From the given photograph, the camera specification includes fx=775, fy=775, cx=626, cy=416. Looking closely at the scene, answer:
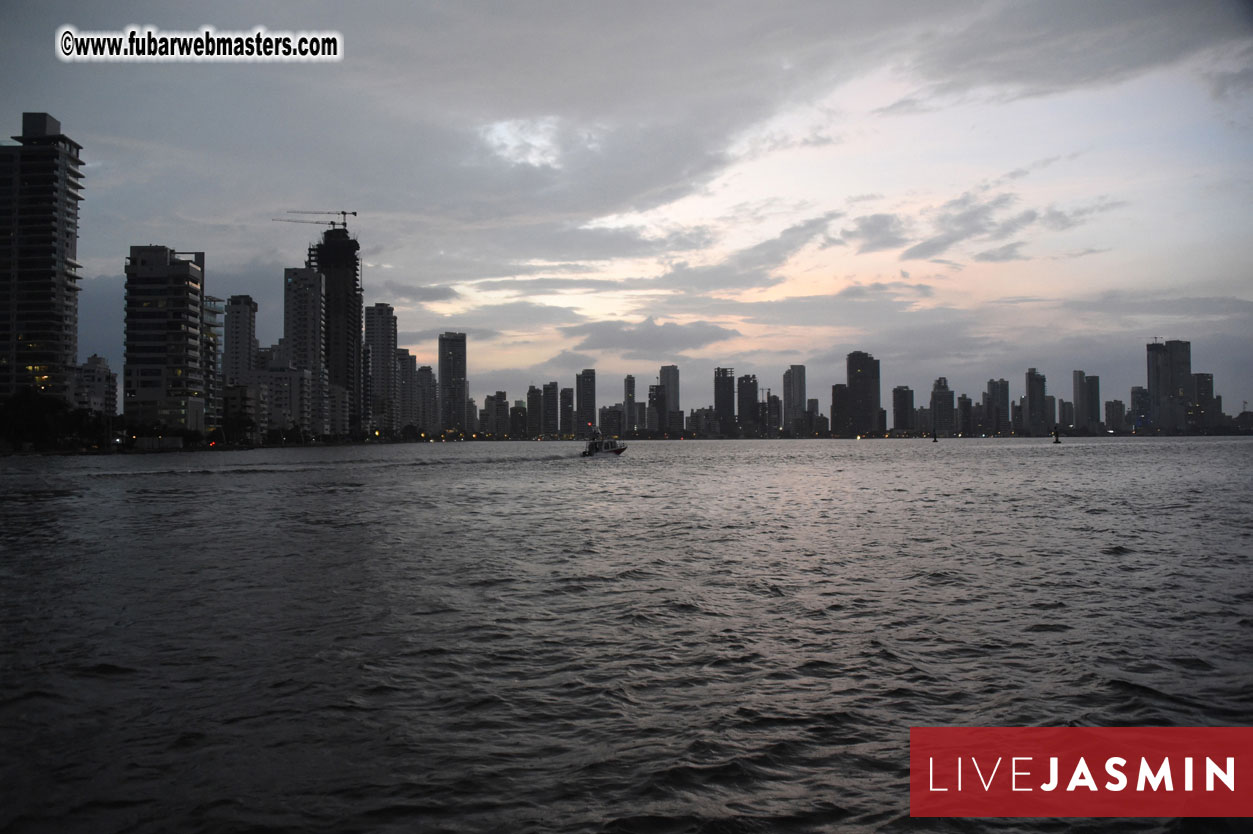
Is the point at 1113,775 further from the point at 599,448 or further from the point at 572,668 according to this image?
the point at 599,448

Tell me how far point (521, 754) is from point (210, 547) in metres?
30.5

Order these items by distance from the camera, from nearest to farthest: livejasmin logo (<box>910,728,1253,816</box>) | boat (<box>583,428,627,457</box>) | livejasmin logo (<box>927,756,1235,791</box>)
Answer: livejasmin logo (<box>910,728,1253,816</box>) < livejasmin logo (<box>927,756,1235,791</box>) < boat (<box>583,428,627,457</box>)

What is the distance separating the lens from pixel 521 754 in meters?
11.9

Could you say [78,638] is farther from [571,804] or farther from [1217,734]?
[1217,734]

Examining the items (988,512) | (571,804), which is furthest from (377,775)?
(988,512)

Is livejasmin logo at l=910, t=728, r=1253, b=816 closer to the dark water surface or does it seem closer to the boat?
the dark water surface

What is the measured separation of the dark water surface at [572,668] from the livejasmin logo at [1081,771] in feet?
1.39

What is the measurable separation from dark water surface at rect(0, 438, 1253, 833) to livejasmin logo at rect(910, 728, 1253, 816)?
0.42 m

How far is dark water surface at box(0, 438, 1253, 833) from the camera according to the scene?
10586 millimetres

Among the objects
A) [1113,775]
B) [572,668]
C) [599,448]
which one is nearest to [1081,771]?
[1113,775]

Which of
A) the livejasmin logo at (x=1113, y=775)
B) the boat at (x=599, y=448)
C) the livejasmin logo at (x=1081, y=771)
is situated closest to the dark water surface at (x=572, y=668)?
the livejasmin logo at (x=1081, y=771)

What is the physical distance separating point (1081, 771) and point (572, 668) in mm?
9345

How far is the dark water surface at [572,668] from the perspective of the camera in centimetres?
1059

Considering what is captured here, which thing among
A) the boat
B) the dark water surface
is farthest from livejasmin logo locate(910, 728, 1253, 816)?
the boat
